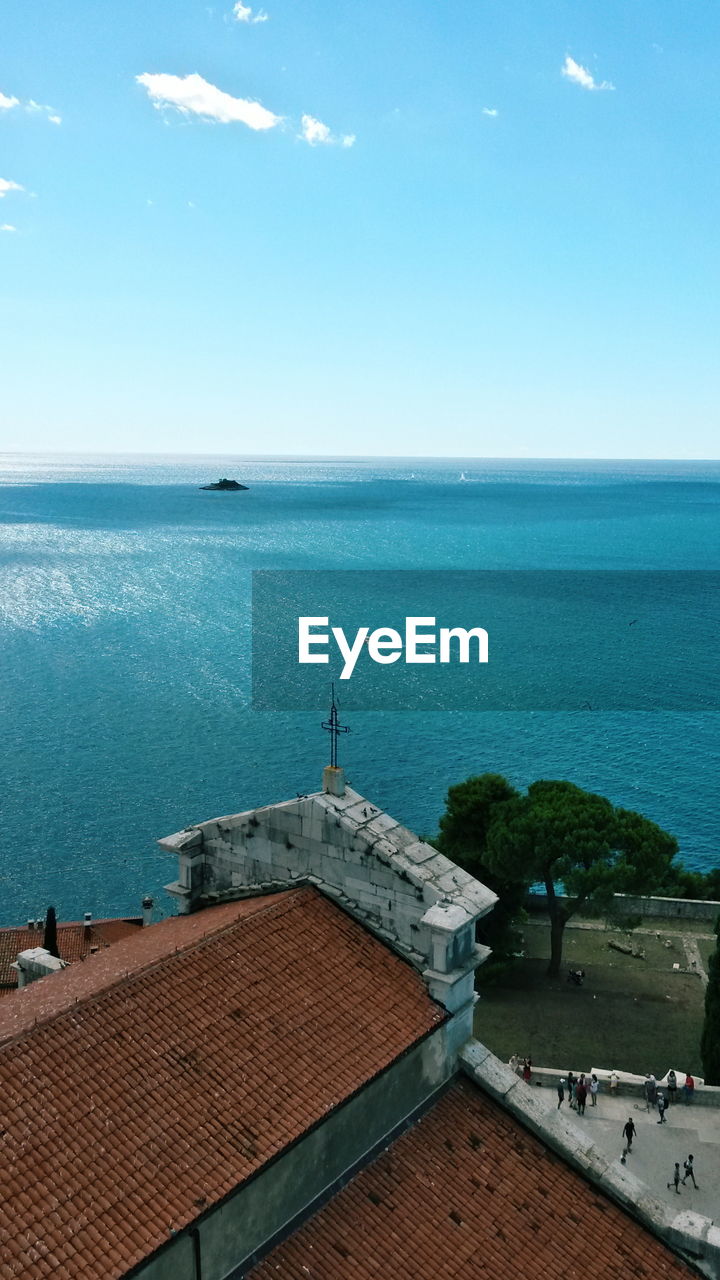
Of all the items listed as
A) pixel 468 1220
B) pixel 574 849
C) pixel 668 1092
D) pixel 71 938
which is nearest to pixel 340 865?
pixel 468 1220

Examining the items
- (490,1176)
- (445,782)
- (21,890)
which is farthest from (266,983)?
(445,782)

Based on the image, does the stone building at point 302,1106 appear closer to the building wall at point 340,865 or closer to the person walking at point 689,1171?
the building wall at point 340,865

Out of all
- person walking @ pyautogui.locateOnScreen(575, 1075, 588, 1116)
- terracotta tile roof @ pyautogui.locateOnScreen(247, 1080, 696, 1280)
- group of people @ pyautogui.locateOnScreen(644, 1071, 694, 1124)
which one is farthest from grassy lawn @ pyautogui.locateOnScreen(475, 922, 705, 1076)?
terracotta tile roof @ pyautogui.locateOnScreen(247, 1080, 696, 1280)

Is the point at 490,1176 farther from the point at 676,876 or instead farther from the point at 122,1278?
the point at 676,876

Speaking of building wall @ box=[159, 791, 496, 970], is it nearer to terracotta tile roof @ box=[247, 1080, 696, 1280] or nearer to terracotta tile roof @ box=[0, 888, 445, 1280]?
terracotta tile roof @ box=[0, 888, 445, 1280]

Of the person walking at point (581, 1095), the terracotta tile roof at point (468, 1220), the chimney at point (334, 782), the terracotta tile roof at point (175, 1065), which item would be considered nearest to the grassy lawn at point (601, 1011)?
the person walking at point (581, 1095)

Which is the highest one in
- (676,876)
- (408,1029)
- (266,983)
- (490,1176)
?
(266,983)
